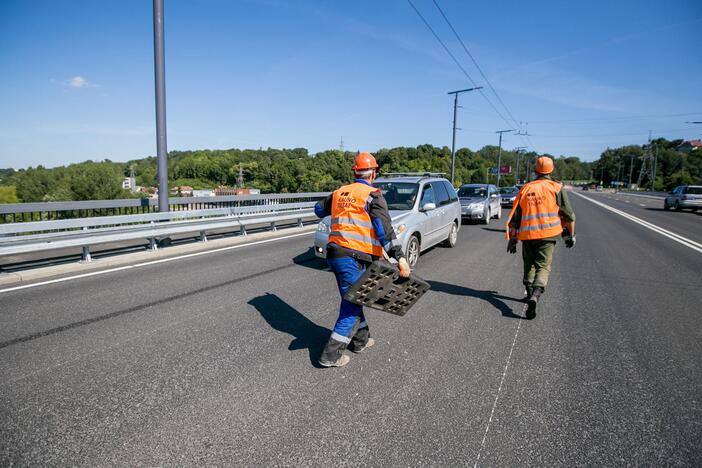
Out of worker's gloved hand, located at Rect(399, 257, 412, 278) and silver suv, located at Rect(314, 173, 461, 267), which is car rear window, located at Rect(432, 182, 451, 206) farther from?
worker's gloved hand, located at Rect(399, 257, 412, 278)

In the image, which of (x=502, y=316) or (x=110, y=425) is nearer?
(x=110, y=425)

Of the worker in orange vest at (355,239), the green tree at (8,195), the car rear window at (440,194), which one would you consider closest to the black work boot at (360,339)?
the worker in orange vest at (355,239)

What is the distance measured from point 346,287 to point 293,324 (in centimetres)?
137

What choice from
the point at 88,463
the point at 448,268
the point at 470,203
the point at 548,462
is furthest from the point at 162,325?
the point at 470,203

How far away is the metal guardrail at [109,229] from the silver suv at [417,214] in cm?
377

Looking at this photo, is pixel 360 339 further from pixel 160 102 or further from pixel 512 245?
pixel 160 102

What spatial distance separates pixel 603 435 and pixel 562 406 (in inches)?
14.1

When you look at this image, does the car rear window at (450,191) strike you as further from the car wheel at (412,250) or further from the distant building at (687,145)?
the distant building at (687,145)

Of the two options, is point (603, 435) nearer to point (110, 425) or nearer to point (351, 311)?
point (351, 311)

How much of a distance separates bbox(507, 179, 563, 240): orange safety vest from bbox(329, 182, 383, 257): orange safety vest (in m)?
2.55

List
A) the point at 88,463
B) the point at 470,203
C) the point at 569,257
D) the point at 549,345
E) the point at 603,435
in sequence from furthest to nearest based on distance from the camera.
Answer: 1. the point at 470,203
2. the point at 569,257
3. the point at 549,345
4. the point at 603,435
5. the point at 88,463

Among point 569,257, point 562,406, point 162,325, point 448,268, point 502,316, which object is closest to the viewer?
point 562,406

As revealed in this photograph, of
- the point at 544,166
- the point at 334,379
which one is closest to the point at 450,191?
the point at 544,166

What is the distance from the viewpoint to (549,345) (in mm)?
4137
